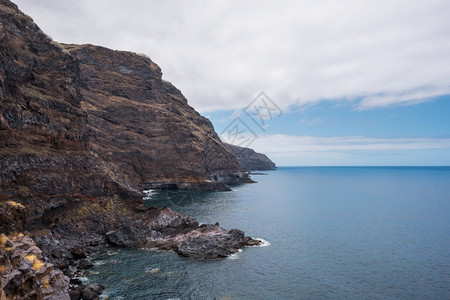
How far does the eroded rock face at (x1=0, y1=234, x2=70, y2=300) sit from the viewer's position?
27173mm

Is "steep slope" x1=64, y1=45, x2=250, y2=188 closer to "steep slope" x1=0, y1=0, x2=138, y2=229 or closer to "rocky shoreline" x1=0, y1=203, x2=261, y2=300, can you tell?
"steep slope" x1=0, y1=0, x2=138, y2=229

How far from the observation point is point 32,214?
162 ft

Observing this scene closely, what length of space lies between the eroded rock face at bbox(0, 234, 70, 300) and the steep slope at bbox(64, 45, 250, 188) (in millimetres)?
93180

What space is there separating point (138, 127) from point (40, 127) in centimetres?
8968

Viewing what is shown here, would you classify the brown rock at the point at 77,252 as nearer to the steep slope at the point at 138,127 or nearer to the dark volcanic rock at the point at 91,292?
the dark volcanic rock at the point at 91,292

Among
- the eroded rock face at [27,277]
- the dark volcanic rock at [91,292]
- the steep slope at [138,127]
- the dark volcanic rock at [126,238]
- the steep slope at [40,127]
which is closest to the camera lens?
the eroded rock face at [27,277]

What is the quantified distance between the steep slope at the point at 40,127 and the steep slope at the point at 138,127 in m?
58.1

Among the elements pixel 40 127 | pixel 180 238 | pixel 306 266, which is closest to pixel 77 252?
pixel 180 238

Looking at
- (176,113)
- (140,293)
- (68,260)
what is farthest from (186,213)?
(176,113)

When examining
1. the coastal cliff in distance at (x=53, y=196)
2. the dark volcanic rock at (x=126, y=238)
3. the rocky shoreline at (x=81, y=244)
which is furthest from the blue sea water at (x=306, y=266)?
the coastal cliff in distance at (x=53, y=196)

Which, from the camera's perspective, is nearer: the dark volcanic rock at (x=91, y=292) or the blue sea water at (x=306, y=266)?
the dark volcanic rock at (x=91, y=292)

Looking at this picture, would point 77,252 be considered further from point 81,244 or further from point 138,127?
point 138,127

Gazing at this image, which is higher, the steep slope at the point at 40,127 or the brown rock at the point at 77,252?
the steep slope at the point at 40,127

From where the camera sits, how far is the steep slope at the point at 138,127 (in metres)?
135
